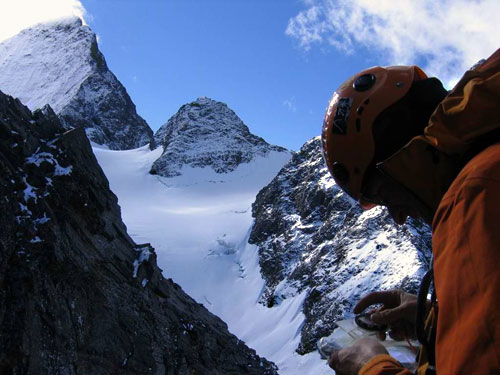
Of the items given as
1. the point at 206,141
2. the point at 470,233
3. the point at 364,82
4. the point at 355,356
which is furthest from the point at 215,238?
the point at 470,233

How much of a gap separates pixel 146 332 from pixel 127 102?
148 meters

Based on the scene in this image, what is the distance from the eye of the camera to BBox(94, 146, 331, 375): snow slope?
5134 cm

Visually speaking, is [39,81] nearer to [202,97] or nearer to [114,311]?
[202,97]

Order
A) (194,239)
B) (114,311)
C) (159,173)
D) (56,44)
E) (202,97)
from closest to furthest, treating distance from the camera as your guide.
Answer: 1. (114,311)
2. (194,239)
3. (159,173)
4. (202,97)
5. (56,44)

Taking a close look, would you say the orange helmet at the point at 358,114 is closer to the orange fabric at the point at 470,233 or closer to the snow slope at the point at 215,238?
the orange fabric at the point at 470,233

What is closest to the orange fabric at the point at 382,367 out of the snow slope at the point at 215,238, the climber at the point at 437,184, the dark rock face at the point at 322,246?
the climber at the point at 437,184

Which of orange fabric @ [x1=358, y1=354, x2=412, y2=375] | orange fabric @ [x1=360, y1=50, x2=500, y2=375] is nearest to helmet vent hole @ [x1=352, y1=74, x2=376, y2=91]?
orange fabric @ [x1=360, y1=50, x2=500, y2=375]

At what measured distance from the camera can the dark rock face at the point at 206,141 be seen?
369 ft

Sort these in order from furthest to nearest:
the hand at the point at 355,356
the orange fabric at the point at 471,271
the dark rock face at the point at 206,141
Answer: the dark rock face at the point at 206,141 < the hand at the point at 355,356 < the orange fabric at the point at 471,271

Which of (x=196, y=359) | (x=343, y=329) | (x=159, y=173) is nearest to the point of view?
(x=343, y=329)

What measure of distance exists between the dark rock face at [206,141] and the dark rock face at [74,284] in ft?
284

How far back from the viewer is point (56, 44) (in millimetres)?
169250

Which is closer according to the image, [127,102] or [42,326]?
[42,326]

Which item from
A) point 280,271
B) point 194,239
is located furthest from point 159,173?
point 280,271
